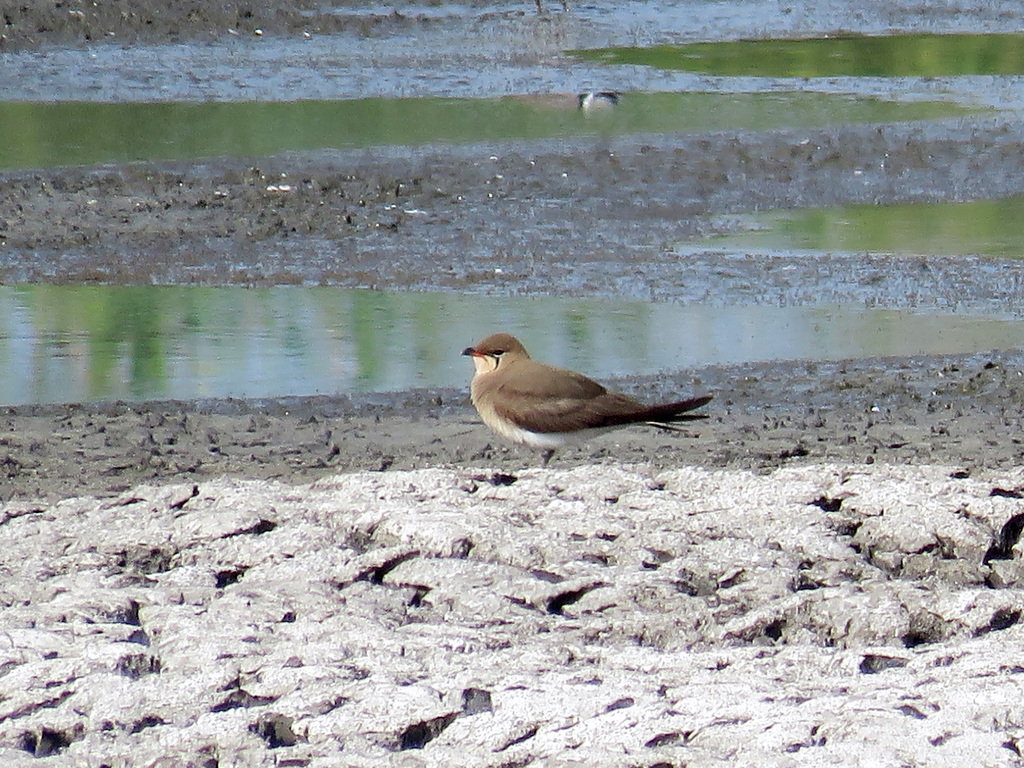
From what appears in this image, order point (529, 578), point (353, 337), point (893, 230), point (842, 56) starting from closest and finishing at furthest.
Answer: point (529, 578) → point (353, 337) → point (893, 230) → point (842, 56)

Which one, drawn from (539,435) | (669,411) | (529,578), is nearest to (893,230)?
(669,411)

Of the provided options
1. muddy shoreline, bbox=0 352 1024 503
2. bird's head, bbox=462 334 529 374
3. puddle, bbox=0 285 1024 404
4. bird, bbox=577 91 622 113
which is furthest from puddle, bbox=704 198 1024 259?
bird's head, bbox=462 334 529 374

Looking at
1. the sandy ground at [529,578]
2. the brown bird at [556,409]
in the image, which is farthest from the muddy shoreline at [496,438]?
the brown bird at [556,409]

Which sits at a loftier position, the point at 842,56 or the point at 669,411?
the point at 842,56

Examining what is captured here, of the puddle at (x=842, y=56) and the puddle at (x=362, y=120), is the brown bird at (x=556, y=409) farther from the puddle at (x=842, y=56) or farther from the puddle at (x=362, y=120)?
the puddle at (x=842, y=56)

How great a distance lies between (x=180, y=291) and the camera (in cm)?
818

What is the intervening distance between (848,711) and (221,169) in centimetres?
836

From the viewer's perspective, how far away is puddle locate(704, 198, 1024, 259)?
905cm

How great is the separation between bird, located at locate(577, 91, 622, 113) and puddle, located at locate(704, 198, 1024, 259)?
3.43 meters

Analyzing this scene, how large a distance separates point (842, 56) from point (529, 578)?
13.0 metres

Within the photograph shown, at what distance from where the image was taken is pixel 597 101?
1344cm

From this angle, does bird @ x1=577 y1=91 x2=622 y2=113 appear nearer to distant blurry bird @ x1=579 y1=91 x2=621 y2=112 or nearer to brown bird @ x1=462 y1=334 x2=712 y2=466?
distant blurry bird @ x1=579 y1=91 x2=621 y2=112

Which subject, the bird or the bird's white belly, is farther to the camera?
the bird

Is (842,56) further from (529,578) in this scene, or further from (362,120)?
(529,578)
